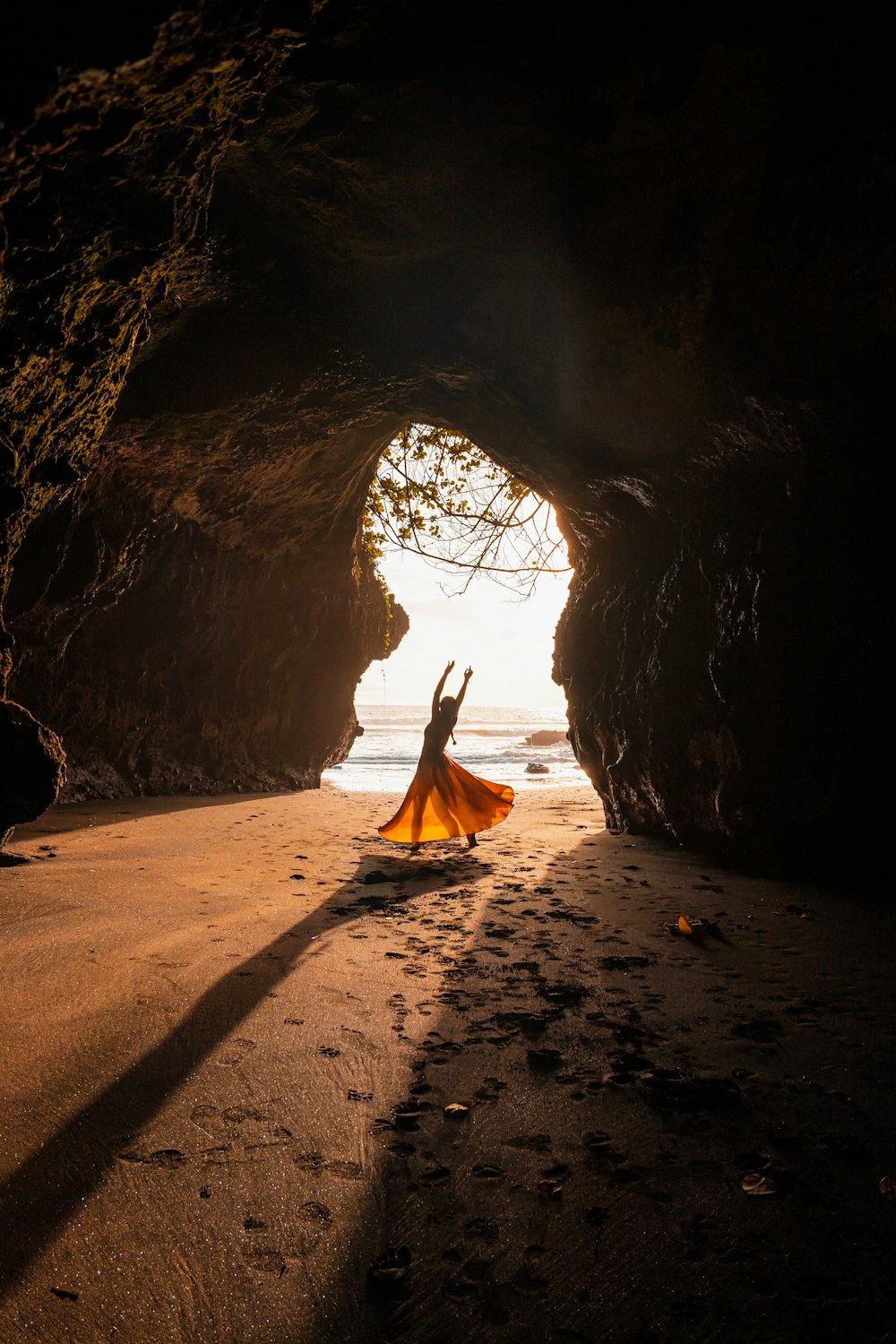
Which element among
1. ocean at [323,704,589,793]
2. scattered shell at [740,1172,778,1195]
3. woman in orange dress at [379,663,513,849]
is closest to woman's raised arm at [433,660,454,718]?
woman in orange dress at [379,663,513,849]

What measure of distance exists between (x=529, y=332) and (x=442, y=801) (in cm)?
473

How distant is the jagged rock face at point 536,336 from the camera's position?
11.5 ft

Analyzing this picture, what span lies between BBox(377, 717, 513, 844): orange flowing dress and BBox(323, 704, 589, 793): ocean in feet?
23.3

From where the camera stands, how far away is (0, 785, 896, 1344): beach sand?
152 cm

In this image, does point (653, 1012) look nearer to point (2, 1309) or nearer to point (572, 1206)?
point (572, 1206)

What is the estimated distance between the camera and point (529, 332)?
5852 millimetres

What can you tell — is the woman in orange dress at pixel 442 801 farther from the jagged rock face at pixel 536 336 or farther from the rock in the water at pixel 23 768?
the rock in the water at pixel 23 768

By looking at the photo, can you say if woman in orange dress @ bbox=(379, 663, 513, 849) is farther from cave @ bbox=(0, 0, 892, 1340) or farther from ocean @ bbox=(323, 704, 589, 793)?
ocean @ bbox=(323, 704, 589, 793)

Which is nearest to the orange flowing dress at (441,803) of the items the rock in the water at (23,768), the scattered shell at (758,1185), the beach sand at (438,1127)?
the beach sand at (438,1127)

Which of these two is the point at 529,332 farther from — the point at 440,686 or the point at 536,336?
the point at 440,686

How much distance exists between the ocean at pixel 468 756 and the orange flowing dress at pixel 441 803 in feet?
23.3

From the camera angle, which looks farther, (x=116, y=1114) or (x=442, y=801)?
(x=442, y=801)

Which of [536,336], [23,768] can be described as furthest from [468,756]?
[23,768]

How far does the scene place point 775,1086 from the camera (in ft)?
7.72
